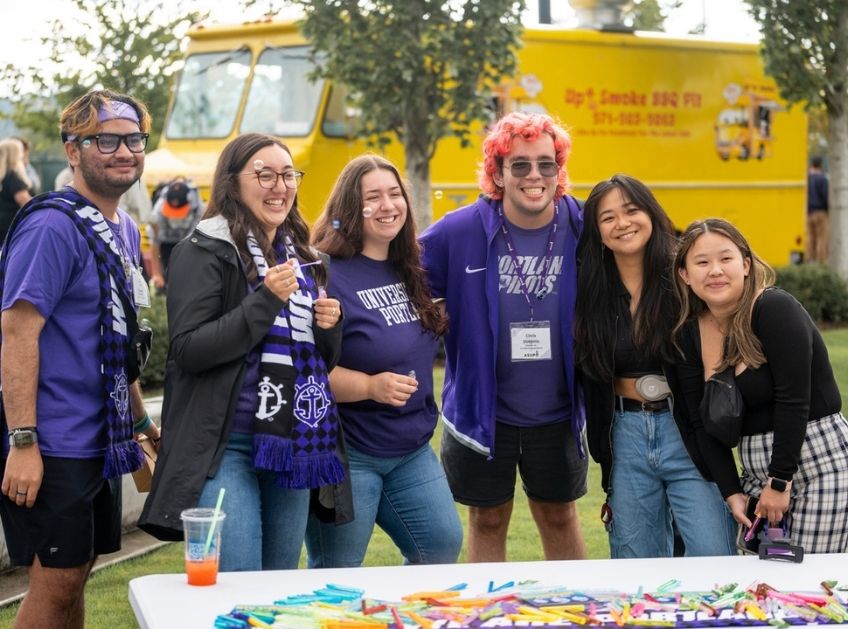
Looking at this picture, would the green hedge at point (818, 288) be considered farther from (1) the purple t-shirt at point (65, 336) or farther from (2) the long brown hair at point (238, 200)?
(1) the purple t-shirt at point (65, 336)

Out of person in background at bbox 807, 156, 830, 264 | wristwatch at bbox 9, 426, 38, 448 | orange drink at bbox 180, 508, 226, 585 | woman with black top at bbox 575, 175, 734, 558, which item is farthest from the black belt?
person in background at bbox 807, 156, 830, 264

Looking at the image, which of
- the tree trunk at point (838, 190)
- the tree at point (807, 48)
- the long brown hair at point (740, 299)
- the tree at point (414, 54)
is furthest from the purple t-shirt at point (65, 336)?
the tree trunk at point (838, 190)

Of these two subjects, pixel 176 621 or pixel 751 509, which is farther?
pixel 751 509

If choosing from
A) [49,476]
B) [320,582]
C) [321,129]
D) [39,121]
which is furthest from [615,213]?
[39,121]

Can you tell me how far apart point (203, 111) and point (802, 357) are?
33.7 feet

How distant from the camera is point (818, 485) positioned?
4.00 metres

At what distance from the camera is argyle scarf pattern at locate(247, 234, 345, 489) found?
3.72 m

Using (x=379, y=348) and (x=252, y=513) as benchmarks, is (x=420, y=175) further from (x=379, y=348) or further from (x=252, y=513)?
(x=252, y=513)

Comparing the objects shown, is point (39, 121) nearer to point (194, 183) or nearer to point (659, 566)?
Result: point (194, 183)

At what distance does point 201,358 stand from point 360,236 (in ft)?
Result: 2.92

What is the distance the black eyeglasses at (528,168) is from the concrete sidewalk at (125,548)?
2.28 meters

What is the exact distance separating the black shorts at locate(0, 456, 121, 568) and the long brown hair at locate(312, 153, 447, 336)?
1060 mm

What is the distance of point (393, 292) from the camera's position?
431 cm

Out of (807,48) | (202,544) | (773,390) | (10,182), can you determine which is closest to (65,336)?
(202,544)
